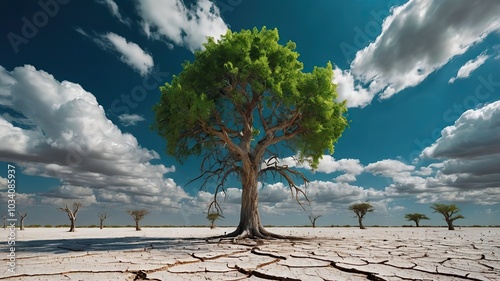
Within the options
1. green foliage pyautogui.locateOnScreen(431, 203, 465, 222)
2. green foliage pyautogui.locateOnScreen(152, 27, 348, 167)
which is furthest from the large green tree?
green foliage pyautogui.locateOnScreen(431, 203, 465, 222)

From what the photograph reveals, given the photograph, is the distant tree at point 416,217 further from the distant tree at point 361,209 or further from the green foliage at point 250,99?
the green foliage at point 250,99

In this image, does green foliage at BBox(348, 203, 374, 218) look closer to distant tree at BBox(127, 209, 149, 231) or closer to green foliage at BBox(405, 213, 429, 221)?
green foliage at BBox(405, 213, 429, 221)

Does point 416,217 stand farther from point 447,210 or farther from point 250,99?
point 250,99

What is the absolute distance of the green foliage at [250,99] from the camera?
9.95m

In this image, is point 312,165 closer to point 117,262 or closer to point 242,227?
point 242,227

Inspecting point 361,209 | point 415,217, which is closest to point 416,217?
point 415,217

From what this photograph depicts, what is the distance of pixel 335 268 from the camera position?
4242 mm

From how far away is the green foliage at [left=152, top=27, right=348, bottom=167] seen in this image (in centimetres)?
995

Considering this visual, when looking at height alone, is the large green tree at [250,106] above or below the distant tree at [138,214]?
above

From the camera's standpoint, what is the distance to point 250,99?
11469 millimetres

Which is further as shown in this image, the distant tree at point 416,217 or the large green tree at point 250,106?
the distant tree at point 416,217

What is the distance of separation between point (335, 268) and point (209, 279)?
6.53 feet

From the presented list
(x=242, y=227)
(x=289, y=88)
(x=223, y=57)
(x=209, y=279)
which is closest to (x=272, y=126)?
(x=289, y=88)

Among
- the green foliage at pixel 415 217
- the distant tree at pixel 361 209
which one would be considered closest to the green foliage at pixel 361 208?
the distant tree at pixel 361 209
